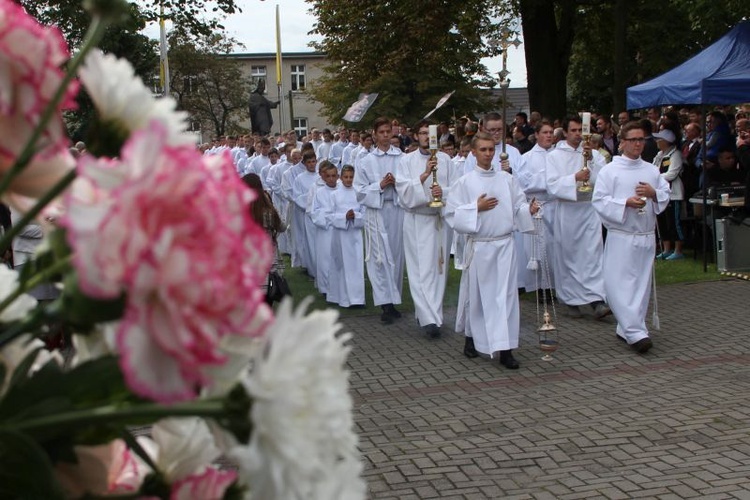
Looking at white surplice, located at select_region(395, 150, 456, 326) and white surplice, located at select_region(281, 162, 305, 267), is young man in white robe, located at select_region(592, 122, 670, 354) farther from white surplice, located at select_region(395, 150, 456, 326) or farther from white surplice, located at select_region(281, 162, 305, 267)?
white surplice, located at select_region(281, 162, 305, 267)

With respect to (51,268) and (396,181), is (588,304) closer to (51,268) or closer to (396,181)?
(396,181)

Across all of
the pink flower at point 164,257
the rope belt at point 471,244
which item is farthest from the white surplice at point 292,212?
the pink flower at point 164,257

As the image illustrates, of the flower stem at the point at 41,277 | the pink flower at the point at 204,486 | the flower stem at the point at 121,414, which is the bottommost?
the pink flower at the point at 204,486

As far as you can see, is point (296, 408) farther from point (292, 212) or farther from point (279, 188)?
point (279, 188)

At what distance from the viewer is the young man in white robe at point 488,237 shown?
1001 cm

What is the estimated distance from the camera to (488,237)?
1014 cm

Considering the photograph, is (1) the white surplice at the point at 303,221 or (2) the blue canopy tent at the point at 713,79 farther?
(1) the white surplice at the point at 303,221

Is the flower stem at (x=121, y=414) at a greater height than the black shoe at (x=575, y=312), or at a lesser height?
greater

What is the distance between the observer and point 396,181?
11953 mm

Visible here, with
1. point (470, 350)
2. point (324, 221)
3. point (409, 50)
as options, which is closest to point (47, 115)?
point (470, 350)

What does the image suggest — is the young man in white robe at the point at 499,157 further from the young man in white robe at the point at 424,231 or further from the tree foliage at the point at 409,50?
the tree foliage at the point at 409,50

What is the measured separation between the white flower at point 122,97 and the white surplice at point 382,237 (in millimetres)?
11885

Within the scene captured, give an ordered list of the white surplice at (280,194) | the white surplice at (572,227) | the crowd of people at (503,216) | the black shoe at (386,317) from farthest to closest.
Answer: the white surplice at (280,194) → the white surplice at (572,227) → the black shoe at (386,317) → the crowd of people at (503,216)

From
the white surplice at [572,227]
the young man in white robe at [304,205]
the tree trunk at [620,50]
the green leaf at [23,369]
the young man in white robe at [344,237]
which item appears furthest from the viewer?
the tree trunk at [620,50]
